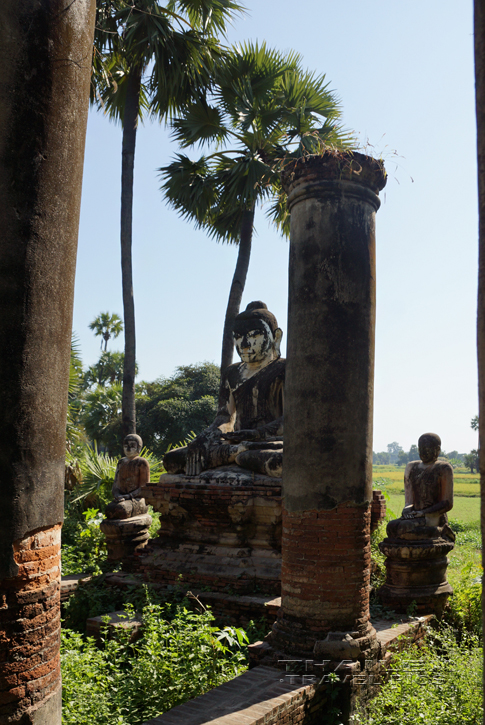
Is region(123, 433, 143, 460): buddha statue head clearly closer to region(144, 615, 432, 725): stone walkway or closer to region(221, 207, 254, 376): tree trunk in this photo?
region(221, 207, 254, 376): tree trunk

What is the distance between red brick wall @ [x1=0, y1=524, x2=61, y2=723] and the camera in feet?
9.70

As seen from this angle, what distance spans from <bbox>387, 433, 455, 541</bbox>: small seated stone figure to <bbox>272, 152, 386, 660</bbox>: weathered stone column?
76.1 inches

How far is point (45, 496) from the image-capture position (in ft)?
10.3

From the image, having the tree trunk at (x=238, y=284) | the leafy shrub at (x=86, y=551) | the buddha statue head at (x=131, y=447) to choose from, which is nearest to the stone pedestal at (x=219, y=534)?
the leafy shrub at (x=86, y=551)

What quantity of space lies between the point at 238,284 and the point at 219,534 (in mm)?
7472

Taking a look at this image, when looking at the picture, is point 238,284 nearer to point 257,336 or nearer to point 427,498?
point 257,336

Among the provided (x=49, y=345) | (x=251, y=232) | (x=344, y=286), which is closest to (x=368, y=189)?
(x=344, y=286)

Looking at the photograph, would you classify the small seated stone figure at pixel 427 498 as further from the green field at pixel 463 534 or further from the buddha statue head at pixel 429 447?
the green field at pixel 463 534

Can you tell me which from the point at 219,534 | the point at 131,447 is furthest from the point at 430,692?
the point at 131,447

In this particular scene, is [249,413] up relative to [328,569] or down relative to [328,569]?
up

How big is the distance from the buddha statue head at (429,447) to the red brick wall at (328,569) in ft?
8.20

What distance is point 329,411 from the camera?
4.83m

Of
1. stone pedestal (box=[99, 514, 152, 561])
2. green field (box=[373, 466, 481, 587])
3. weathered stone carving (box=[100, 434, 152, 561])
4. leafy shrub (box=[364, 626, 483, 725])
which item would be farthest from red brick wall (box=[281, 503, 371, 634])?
stone pedestal (box=[99, 514, 152, 561])

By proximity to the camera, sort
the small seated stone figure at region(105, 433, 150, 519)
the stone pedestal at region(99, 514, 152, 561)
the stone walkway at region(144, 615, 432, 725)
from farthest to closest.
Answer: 1. the small seated stone figure at region(105, 433, 150, 519)
2. the stone pedestal at region(99, 514, 152, 561)
3. the stone walkway at region(144, 615, 432, 725)
